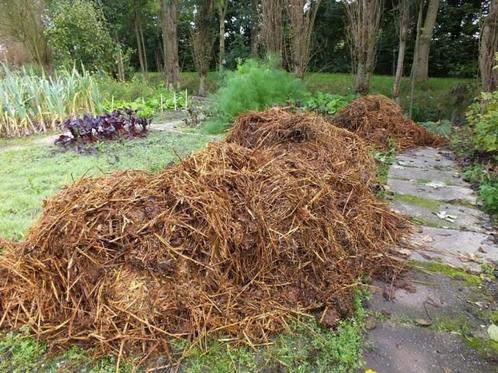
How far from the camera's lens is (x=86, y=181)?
1681 mm

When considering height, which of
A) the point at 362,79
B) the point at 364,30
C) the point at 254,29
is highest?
the point at 254,29

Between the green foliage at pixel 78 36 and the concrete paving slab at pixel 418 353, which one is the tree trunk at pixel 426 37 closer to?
the green foliage at pixel 78 36

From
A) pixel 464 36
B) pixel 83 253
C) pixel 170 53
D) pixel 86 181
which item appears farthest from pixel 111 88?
pixel 464 36

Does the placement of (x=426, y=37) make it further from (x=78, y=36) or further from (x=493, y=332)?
(x=493, y=332)

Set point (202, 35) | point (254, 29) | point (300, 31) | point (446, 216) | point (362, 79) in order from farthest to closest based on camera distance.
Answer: point (254, 29)
point (202, 35)
point (362, 79)
point (300, 31)
point (446, 216)

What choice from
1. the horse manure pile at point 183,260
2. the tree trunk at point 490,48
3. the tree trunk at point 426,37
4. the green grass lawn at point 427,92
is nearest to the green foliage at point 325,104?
the green grass lawn at point 427,92

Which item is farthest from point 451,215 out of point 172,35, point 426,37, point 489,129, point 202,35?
point 202,35

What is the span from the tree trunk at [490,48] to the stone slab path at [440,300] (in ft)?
8.44

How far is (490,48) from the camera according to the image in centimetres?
425

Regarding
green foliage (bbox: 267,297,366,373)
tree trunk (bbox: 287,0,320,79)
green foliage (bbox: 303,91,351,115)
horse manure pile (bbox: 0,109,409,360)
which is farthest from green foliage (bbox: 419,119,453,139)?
green foliage (bbox: 267,297,366,373)

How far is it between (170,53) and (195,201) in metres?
8.88

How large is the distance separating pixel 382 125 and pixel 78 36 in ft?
28.7

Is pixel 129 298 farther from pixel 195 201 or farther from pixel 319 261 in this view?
pixel 319 261

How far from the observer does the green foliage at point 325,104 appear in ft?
16.6
